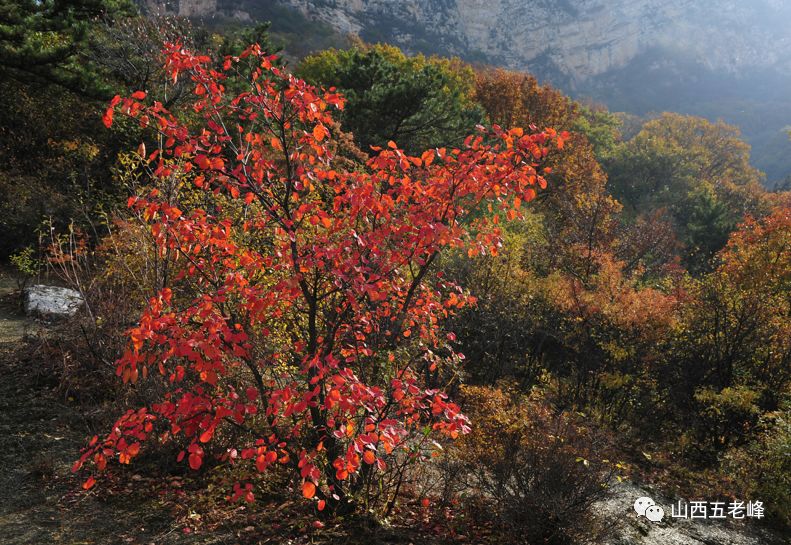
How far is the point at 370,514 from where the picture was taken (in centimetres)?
481

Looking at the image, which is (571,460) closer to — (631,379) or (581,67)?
(631,379)

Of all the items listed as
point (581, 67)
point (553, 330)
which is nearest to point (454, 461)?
point (553, 330)

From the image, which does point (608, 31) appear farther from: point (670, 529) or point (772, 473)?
point (670, 529)

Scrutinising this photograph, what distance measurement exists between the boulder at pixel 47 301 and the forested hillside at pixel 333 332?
152 millimetres

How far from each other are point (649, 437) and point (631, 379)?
1516 millimetres

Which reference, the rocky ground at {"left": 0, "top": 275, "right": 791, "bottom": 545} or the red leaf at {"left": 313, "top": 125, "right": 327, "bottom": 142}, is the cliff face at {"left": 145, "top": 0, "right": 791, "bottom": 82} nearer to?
the rocky ground at {"left": 0, "top": 275, "right": 791, "bottom": 545}

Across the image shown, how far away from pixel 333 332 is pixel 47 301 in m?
9.16

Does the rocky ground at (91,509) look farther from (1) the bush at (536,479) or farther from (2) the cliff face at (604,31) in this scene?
(2) the cliff face at (604,31)

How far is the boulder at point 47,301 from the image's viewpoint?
9.48m

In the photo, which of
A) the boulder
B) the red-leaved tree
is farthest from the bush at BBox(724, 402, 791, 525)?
the boulder

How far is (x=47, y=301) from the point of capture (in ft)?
32.8

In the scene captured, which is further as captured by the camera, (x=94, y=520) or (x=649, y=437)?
(x=649, y=437)

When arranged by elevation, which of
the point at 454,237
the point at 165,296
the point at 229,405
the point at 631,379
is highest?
the point at 454,237

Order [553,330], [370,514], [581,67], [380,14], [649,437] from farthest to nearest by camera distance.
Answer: [581,67] < [380,14] < [553,330] < [649,437] < [370,514]
